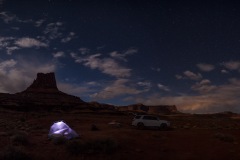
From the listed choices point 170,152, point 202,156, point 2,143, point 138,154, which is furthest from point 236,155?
point 2,143

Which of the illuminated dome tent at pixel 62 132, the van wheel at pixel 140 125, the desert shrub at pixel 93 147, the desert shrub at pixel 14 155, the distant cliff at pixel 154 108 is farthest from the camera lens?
the distant cliff at pixel 154 108

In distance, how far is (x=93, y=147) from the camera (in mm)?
14148

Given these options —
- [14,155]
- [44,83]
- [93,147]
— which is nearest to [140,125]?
[93,147]

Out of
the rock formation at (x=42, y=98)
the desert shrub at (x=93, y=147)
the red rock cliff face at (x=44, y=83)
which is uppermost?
the red rock cliff face at (x=44, y=83)

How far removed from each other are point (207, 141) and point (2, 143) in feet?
43.1

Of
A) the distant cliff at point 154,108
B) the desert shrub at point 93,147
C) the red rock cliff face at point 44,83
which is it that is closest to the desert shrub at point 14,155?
the desert shrub at point 93,147

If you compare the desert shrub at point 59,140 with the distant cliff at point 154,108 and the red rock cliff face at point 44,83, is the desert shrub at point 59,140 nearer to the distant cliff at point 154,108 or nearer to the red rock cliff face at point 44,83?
the red rock cliff face at point 44,83

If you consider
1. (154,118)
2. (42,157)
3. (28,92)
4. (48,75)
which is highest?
(48,75)

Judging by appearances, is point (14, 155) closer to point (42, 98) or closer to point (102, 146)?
point (102, 146)

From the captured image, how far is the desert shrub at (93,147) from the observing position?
1361 centimetres

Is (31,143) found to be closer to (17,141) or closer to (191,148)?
(17,141)

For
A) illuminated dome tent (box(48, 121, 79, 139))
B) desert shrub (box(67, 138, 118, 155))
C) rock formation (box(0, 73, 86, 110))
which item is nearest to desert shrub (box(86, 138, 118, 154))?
desert shrub (box(67, 138, 118, 155))

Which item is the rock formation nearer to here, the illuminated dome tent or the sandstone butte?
the sandstone butte

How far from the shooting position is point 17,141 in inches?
626
